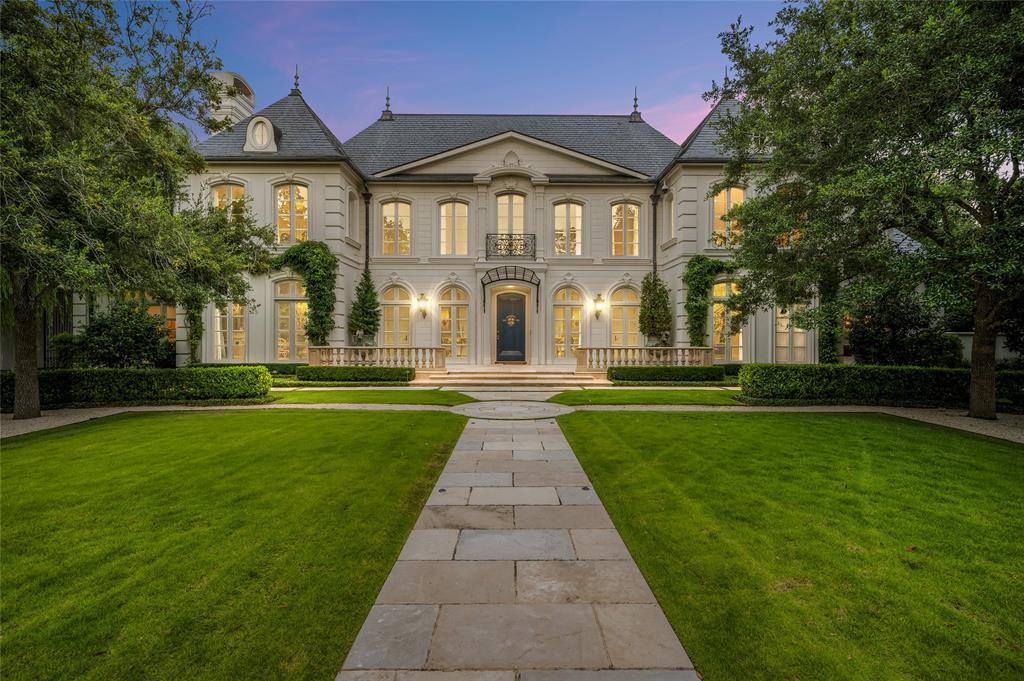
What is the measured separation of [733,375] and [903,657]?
1709cm

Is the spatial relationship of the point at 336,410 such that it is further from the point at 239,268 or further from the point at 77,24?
A: the point at 77,24

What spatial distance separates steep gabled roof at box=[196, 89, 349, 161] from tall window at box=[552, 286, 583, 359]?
10.8m

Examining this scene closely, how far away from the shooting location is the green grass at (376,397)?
11.9 metres

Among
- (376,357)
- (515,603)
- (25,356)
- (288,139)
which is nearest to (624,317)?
(376,357)

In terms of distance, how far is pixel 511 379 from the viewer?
1616 centimetres

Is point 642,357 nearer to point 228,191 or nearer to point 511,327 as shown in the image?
point 511,327

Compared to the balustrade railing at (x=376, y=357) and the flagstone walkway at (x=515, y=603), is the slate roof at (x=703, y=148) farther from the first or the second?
the flagstone walkway at (x=515, y=603)

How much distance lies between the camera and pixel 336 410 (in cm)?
1047

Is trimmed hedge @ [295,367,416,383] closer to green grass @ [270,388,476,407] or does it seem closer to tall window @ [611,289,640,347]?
green grass @ [270,388,476,407]

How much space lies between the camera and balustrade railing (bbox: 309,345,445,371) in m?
17.1

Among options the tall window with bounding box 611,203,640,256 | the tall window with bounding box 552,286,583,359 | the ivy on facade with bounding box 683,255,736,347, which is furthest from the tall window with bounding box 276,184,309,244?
the ivy on facade with bounding box 683,255,736,347

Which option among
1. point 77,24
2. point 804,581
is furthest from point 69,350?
point 804,581

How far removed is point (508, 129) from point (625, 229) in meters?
7.21

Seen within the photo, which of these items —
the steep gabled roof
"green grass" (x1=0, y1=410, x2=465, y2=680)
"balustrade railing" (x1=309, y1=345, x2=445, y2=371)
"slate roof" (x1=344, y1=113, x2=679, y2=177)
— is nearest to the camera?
"green grass" (x1=0, y1=410, x2=465, y2=680)
